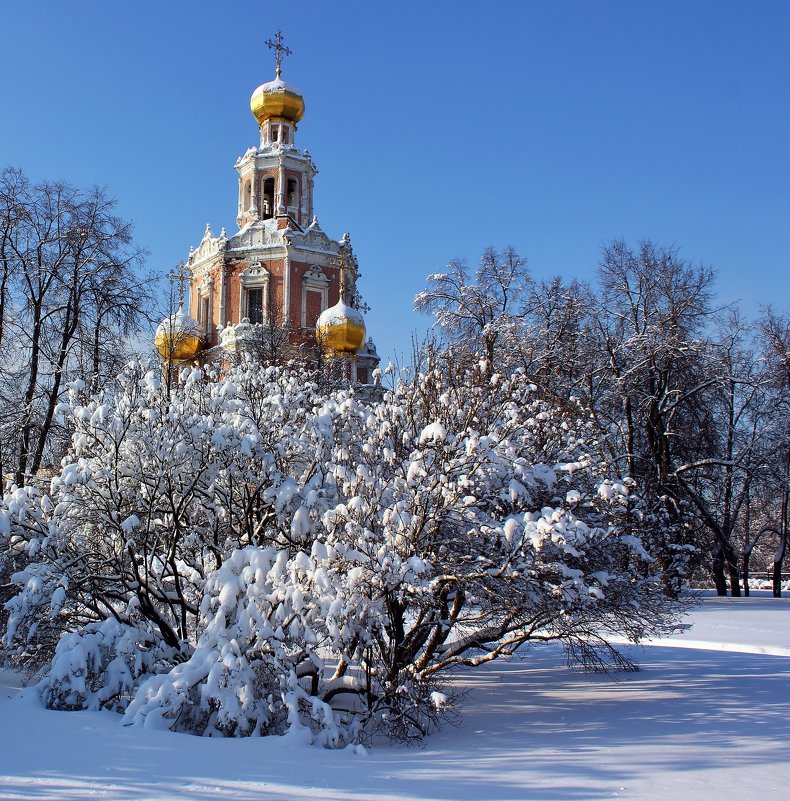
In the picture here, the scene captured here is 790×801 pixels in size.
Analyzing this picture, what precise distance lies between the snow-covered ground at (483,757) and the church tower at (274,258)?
2008 centimetres

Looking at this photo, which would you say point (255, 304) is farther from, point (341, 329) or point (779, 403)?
point (779, 403)

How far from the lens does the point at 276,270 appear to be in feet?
96.3

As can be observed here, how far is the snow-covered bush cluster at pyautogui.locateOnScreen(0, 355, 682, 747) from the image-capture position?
6.74m

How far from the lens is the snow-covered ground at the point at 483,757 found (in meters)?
5.34

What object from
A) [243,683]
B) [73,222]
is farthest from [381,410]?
[73,222]

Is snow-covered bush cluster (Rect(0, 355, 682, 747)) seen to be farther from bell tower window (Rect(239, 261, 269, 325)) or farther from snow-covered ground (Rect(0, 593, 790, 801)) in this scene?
bell tower window (Rect(239, 261, 269, 325))

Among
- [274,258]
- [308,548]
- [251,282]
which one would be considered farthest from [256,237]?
[308,548]

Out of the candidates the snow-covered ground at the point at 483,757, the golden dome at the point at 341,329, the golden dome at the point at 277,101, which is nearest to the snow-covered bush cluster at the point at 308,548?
the snow-covered ground at the point at 483,757

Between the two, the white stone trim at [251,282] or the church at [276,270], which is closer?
the church at [276,270]

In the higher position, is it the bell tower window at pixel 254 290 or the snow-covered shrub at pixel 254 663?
the bell tower window at pixel 254 290

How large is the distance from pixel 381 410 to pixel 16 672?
4476 mm

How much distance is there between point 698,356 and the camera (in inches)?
730

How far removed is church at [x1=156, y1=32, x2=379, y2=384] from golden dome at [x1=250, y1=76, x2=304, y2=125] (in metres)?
0.04

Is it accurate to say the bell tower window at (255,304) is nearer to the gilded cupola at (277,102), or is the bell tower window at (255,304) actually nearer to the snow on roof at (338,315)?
the snow on roof at (338,315)
